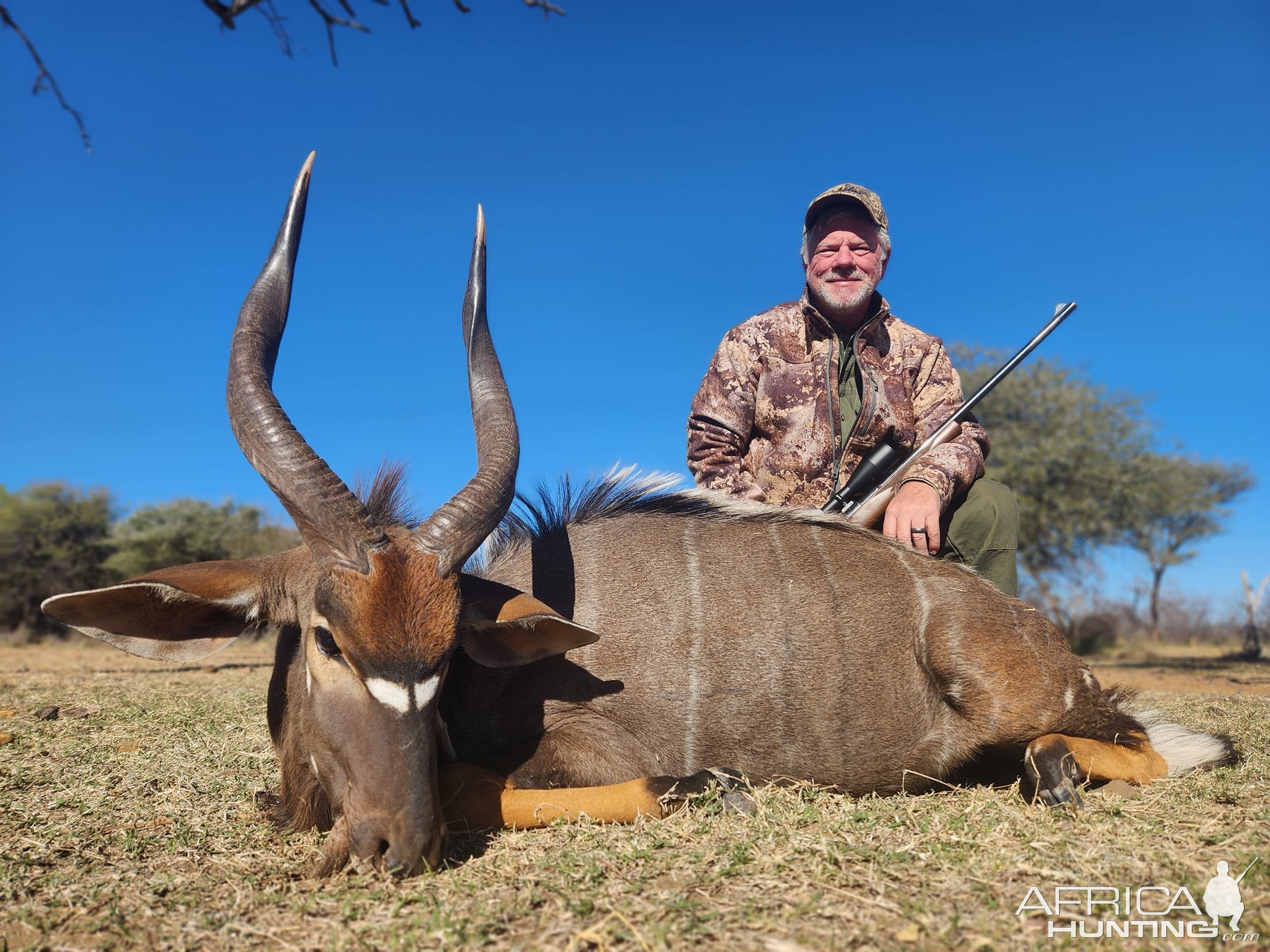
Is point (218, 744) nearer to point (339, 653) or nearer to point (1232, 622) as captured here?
point (339, 653)

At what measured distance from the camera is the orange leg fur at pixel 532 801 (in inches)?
119

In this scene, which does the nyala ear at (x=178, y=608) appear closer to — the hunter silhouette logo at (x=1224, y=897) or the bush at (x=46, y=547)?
the hunter silhouette logo at (x=1224, y=897)

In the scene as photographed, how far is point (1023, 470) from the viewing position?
60.4 ft

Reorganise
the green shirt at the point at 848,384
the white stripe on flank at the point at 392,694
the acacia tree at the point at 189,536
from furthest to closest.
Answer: the acacia tree at the point at 189,536 < the green shirt at the point at 848,384 < the white stripe on flank at the point at 392,694

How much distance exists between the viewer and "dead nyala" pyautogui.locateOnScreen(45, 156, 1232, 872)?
2748 millimetres

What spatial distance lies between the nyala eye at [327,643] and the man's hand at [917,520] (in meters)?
2.55

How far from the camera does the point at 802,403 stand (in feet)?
17.1

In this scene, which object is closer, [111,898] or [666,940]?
[666,940]

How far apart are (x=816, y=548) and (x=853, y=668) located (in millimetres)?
564

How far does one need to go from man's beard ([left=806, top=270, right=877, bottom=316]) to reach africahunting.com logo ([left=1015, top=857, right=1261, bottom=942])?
12.2 feet

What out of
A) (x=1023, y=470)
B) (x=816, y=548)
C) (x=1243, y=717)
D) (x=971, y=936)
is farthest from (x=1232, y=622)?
(x=971, y=936)

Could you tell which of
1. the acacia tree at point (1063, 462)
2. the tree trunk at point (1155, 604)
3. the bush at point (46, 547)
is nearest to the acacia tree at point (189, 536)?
the bush at point (46, 547)

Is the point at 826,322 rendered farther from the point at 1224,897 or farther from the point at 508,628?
the point at 1224,897

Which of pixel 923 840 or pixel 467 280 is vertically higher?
pixel 467 280
